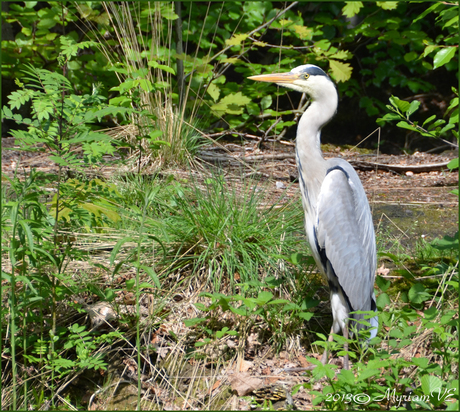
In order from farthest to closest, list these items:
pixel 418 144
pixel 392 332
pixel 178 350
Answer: pixel 418 144, pixel 178 350, pixel 392 332

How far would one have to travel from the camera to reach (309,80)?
3.19 meters

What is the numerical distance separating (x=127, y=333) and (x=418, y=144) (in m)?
6.34

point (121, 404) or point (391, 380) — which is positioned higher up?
point (391, 380)

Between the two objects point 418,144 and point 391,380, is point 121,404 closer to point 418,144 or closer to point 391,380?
point 391,380

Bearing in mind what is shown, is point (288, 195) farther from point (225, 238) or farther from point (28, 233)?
point (28, 233)

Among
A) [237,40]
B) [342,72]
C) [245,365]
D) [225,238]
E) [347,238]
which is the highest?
[237,40]

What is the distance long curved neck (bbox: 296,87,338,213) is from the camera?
3.04 meters

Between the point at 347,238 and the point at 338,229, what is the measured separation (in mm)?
77

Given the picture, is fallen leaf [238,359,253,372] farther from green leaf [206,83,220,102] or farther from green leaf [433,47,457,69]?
green leaf [206,83,220,102]

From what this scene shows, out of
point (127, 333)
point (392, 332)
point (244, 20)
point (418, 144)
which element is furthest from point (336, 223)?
point (418, 144)

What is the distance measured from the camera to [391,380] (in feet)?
7.48

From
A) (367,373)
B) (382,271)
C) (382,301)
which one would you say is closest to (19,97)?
(367,373)

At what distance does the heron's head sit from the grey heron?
166mm

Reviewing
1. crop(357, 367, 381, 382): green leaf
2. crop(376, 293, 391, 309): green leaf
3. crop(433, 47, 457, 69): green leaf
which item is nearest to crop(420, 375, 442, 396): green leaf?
crop(357, 367, 381, 382): green leaf
